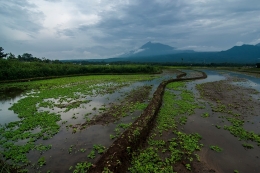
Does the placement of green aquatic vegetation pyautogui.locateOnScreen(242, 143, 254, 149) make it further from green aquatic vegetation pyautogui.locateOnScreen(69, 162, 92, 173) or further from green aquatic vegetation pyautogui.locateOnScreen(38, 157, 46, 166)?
green aquatic vegetation pyautogui.locateOnScreen(38, 157, 46, 166)

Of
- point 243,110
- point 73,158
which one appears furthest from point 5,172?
point 243,110

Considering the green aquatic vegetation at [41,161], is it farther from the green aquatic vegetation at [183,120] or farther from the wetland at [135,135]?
the green aquatic vegetation at [183,120]

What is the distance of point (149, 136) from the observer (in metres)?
7.29

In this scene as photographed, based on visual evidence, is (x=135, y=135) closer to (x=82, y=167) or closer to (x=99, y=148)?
(x=99, y=148)

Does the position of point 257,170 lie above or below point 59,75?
below

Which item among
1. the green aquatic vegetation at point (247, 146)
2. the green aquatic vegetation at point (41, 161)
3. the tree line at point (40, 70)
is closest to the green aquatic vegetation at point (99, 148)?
the green aquatic vegetation at point (41, 161)

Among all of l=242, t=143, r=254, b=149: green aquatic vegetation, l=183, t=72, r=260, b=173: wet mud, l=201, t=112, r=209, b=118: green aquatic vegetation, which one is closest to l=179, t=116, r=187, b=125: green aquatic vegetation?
l=183, t=72, r=260, b=173: wet mud

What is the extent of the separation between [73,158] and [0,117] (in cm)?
800

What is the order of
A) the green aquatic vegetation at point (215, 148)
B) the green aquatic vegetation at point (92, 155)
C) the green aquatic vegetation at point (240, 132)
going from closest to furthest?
1. the green aquatic vegetation at point (92, 155)
2. the green aquatic vegetation at point (215, 148)
3. the green aquatic vegetation at point (240, 132)

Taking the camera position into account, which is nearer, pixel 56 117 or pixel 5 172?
pixel 5 172

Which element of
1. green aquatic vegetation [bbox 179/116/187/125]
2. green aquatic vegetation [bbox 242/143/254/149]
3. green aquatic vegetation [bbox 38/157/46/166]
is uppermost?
green aquatic vegetation [bbox 38/157/46/166]

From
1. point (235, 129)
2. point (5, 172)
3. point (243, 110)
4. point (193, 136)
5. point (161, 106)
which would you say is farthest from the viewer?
point (161, 106)

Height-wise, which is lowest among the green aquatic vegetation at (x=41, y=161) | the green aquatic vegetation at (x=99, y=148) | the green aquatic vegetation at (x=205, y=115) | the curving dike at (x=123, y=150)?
the green aquatic vegetation at (x=205, y=115)

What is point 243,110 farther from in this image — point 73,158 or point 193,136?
point 73,158
